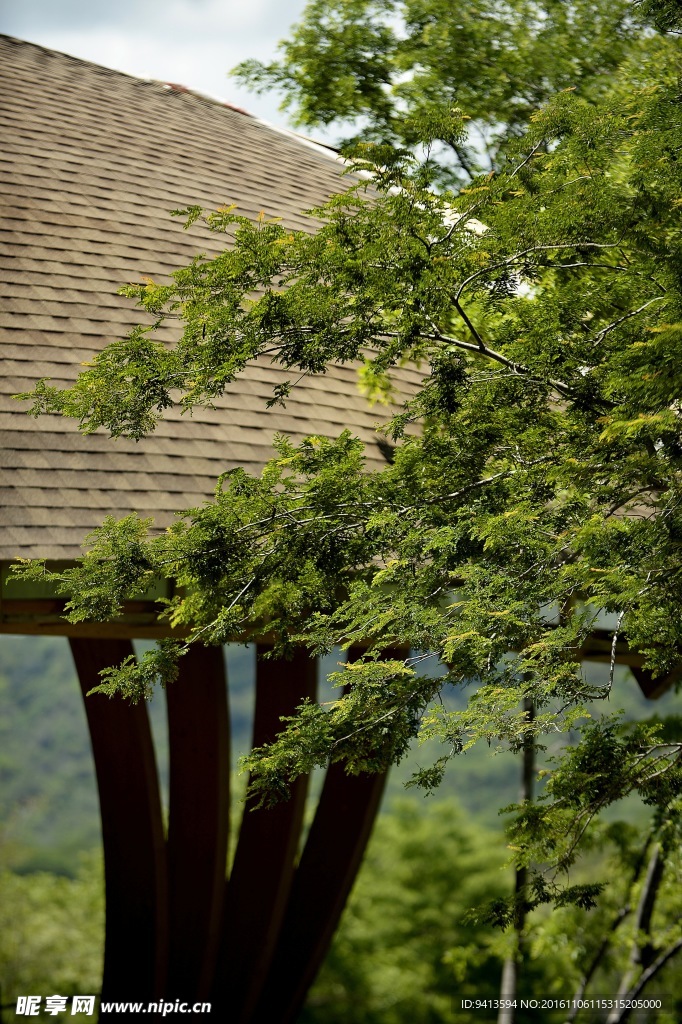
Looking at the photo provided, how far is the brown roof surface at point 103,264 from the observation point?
16.4 feet

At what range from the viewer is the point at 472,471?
3.95 metres

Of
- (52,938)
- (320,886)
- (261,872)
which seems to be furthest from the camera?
(52,938)

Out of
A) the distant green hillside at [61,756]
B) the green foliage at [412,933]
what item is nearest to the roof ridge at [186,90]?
the green foliage at [412,933]

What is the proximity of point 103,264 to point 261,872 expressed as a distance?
Result: 4.36 meters

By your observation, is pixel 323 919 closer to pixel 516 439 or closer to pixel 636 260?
pixel 516 439

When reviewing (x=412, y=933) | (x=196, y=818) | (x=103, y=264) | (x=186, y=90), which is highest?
(x=186, y=90)

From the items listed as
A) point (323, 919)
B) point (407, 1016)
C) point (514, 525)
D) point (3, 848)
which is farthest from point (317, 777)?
point (514, 525)

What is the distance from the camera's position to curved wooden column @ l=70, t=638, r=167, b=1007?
594 cm

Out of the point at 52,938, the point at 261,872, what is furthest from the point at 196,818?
the point at 52,938

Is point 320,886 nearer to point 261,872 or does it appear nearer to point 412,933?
point 261,872

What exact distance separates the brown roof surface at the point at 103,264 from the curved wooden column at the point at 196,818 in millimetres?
1424

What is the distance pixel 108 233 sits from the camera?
22.5 ft

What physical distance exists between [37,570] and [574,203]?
2546 millimetres

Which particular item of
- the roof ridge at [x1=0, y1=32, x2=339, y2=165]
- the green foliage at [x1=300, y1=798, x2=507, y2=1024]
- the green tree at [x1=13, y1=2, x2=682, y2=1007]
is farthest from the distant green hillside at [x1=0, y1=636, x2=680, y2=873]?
the green tree at [x1=13, y1=2, x2=682, y2=1007]
